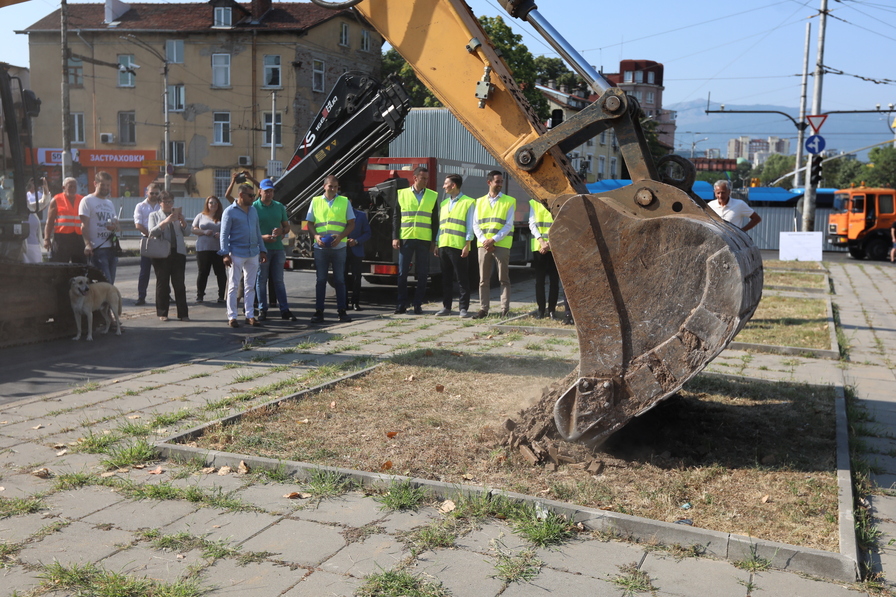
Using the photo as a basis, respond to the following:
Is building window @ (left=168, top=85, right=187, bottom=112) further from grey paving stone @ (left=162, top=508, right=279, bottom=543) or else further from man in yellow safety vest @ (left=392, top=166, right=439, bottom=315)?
grey paving stone @ (left=162, top=508, right=279, bottom=543)

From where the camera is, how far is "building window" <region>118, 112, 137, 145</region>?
4775 cm

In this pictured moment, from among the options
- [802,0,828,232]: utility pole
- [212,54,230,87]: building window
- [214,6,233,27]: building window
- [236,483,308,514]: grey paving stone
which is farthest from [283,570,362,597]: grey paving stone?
[214,6,233,27]: building window

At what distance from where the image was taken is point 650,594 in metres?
3.60

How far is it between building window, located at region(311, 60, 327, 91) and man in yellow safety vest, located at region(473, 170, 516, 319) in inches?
1459

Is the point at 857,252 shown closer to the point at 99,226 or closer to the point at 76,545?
the point at 99,226

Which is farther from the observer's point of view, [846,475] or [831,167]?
[831,167]

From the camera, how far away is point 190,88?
46.8 meters

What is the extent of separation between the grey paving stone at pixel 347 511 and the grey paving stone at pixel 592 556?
37.7 inches

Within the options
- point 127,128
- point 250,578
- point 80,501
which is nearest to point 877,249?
point 80,501

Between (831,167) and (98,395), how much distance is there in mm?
99390

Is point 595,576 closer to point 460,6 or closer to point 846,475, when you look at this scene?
point 846,475

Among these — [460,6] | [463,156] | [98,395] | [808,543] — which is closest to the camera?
[808,543]

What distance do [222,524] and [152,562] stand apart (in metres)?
0.50

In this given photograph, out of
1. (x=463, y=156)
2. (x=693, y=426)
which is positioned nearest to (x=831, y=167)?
(x=463, y=156)
